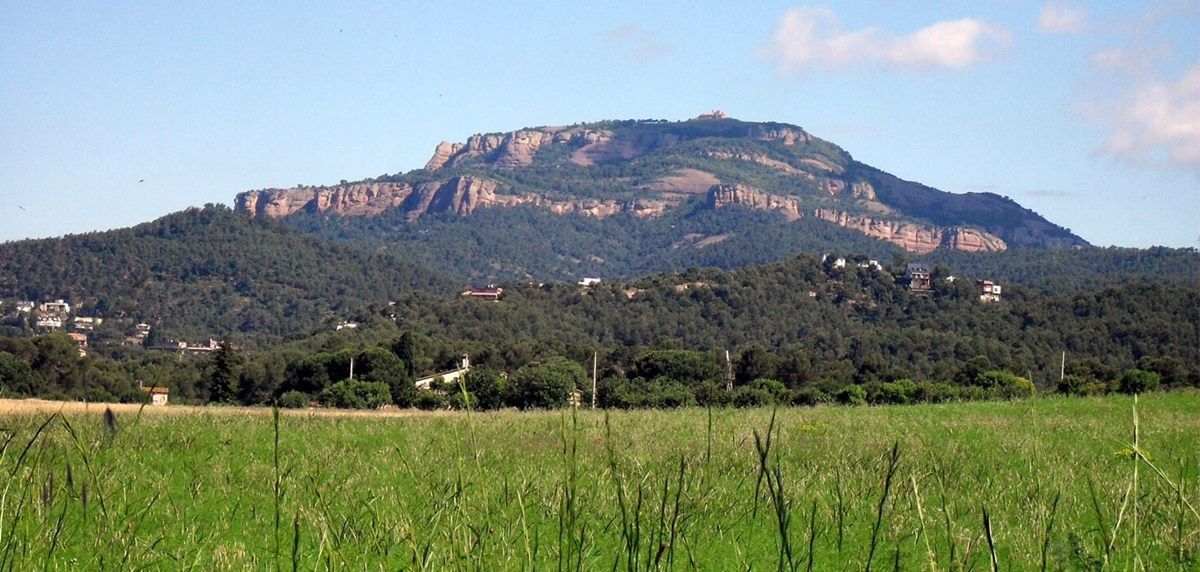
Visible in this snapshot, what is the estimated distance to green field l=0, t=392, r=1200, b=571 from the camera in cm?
348

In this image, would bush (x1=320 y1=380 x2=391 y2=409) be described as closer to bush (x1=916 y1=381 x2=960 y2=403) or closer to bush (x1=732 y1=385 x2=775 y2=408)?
bush (x1=732 y1=385 x2=775 y2=408)

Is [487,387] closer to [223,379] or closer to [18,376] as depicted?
[223,379]

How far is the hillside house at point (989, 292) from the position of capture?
250 ft

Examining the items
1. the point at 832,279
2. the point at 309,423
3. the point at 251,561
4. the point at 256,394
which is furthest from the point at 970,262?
the point at 251,561

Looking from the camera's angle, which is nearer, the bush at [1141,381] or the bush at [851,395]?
the bush at [1141,381]

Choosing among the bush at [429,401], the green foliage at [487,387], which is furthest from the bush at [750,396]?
the bush at [429,401]

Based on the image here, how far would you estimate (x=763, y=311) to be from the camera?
81688 mm

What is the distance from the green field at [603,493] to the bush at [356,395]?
42.9 feet

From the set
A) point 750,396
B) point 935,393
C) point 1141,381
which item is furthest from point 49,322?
point 1141,381

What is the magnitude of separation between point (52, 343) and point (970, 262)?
13161 centimetres

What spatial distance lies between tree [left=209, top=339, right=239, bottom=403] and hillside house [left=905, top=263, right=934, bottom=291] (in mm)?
56953

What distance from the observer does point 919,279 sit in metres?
85.7

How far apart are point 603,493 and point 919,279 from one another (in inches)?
3202

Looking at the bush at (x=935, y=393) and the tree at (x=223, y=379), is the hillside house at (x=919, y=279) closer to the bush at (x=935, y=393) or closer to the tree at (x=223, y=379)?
the bush at (x=935, y=393)
